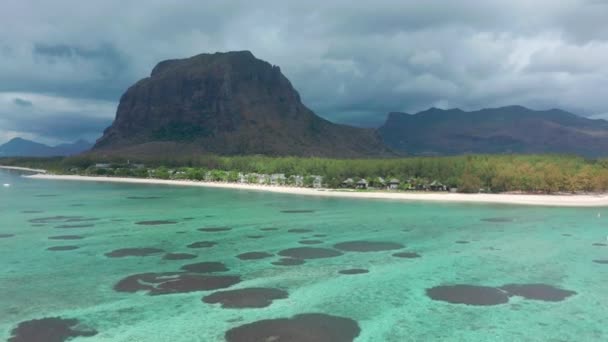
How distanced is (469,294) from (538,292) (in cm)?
473

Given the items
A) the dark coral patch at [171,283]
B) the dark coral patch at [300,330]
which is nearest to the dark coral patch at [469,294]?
the dark coral patch at [300,330]

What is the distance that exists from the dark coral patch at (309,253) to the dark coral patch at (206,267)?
22.2 feet

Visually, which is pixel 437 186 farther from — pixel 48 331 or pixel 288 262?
pixel 48 331

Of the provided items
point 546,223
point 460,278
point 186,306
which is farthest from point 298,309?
point 546,223

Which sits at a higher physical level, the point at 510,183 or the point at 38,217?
the point at 510,183

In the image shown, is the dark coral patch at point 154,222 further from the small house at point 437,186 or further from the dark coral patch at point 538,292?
the small house at point 437,186

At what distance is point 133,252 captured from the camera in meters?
44.4

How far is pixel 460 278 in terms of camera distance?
3556 centimetres

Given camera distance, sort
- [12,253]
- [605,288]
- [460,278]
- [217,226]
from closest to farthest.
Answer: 1. [605,288]
2. [460,278]
3. [12,253]
4. [217,226]

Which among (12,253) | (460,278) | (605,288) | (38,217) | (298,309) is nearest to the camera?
(298,309)

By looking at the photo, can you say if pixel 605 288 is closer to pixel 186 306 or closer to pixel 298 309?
pixel 298 309

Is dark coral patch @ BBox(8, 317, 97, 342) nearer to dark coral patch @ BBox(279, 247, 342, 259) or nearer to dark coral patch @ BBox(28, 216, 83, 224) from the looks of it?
dark coral patch @ BBox(279, 247, 342, 259)

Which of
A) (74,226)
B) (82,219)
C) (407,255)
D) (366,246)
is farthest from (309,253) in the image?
(82,219)

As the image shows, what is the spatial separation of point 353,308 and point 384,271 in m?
9.71
